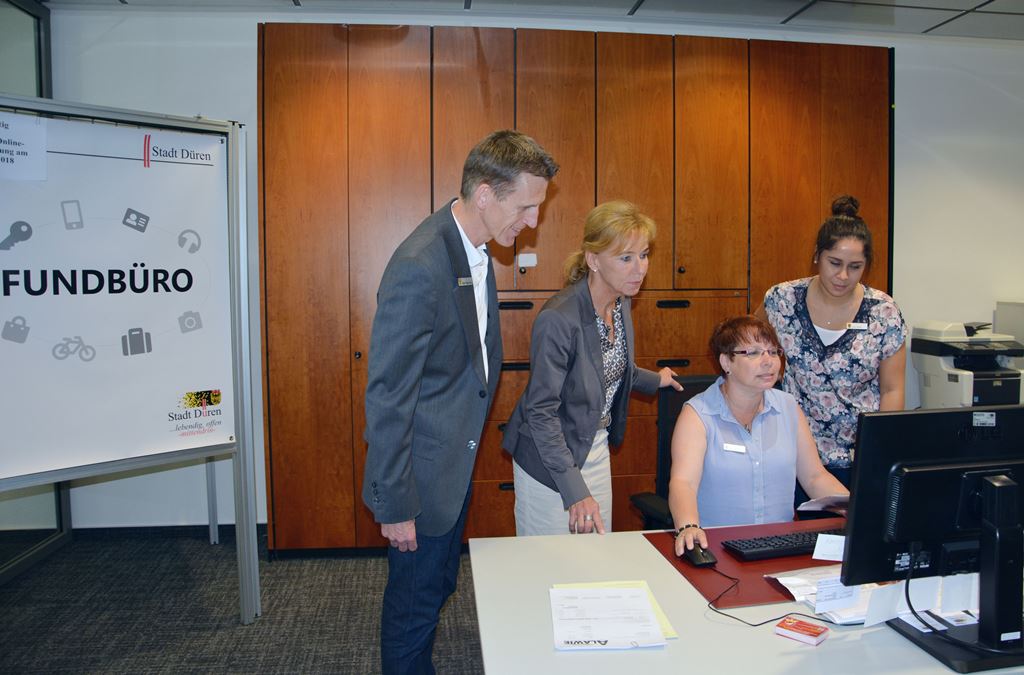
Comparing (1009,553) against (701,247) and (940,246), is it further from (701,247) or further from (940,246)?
(940,246)

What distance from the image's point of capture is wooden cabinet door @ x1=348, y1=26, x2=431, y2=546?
3.50 meters

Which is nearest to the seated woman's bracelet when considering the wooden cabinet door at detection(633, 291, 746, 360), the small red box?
the small red box

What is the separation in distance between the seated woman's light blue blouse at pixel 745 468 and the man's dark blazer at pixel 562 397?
1.07 ft

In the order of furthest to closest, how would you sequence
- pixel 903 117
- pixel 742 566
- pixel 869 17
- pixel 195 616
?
pixel 903 117 → pixel 869 17 → pixel 195 616 → pixel 742 566

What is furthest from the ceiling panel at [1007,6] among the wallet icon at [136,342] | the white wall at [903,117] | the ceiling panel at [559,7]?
the wallet icon at [136,342]

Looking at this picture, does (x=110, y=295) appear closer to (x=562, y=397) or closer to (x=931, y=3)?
(x=562, y=397)

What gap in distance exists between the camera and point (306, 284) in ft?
11.6

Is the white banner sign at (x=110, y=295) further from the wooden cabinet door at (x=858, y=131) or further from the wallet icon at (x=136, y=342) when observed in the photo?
the wooden cabinet door at (x=858, y=131)

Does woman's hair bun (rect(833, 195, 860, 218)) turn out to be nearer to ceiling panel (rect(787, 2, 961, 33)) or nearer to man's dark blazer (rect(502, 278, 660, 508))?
man's dark blazer (rect(502, 278, 660, 508))

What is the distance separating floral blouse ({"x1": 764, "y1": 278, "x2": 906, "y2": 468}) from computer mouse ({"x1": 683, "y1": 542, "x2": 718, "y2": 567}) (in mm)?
958

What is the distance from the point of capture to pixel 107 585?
10.7ft

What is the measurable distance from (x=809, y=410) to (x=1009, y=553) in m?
1.21

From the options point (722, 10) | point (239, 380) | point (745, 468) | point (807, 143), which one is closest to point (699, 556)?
point (745, 468)

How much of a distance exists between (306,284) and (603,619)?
2.63m
